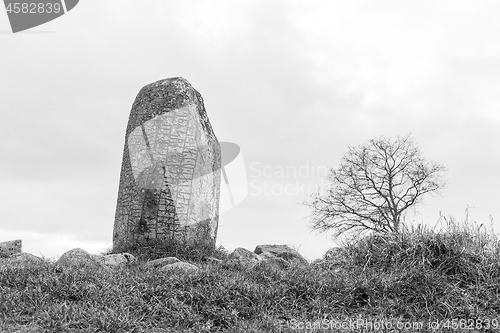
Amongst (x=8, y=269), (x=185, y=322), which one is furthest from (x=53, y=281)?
(x=185, y=322)

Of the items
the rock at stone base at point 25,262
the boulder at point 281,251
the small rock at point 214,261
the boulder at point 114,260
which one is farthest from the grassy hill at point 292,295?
the boulder at point 281,251

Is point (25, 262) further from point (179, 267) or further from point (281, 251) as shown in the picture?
point (281, 251)

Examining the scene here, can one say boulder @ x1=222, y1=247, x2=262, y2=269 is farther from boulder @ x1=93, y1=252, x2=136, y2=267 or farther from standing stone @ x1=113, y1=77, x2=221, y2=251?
standing stone @ x1=113, y1=77, x2=221, y2=251

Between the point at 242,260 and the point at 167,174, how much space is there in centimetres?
288

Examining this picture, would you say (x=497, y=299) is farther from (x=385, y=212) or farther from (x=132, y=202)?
(x=385, y=212)

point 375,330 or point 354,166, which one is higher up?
point 354,166

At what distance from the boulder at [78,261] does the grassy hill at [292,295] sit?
429 millimetres

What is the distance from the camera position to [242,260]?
884 cm

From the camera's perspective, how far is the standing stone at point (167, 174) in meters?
10.8

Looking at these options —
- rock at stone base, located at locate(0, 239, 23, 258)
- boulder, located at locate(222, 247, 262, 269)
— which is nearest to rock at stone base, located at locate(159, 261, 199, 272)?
boulder, located at locate(222, 247, 262, 269)

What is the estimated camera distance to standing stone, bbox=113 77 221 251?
10812mm

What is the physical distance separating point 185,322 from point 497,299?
3861 millimetres

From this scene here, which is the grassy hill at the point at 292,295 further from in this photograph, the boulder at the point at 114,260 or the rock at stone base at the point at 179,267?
the boulder at the point at 114,260

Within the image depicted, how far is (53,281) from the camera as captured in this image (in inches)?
242
